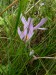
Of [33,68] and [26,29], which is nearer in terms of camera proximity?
[26,29]

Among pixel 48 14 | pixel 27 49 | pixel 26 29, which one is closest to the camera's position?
pixel 26 29

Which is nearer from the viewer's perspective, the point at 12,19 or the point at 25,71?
the point at 25,71

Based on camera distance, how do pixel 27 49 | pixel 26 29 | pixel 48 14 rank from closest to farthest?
pixel 26 29 → pixel 27 49 → pixel 48 14

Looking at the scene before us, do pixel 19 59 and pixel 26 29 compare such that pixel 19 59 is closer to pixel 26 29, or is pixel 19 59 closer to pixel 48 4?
pixel 26 29

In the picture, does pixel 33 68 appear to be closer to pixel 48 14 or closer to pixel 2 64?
pixel 2 64

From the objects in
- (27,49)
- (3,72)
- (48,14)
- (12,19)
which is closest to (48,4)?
(48,14)

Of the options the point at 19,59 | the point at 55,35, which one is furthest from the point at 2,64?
A: the point at 55,35

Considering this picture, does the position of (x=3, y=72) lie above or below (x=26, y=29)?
below

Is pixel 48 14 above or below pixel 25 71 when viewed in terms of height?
above
